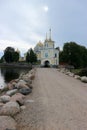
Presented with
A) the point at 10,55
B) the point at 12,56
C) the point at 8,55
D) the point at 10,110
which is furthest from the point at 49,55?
the point at 10,110

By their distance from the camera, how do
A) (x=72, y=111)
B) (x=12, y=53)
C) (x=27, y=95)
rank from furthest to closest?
1. (x=12, y=53)
2. (x=27, y=95)
3. (x=72, y=111)

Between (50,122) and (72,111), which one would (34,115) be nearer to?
(50,122)

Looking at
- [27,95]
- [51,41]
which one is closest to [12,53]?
[51,41]

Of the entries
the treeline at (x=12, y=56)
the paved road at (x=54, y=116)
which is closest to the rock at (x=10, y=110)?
the paved road at (x=54, y=116)

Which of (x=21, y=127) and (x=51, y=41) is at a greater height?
(x=51, y=41)

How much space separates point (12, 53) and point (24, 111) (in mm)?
95346

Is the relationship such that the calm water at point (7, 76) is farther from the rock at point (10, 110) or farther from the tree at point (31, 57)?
the tree at point (31, 57)

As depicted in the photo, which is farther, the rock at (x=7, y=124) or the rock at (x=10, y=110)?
the rock at (x=10, y=110)

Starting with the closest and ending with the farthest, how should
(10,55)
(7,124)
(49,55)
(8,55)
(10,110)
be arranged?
(7,124) < (10,110) < (49,55) < (8,55) < (10,55)

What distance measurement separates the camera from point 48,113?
306 inches

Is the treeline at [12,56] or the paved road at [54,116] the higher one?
the treeline at [12,56]

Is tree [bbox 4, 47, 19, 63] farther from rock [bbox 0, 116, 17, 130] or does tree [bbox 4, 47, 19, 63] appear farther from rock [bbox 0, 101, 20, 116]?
rock [bbox 0, 116, 17, 130]

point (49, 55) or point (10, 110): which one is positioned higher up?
point (49, 55)

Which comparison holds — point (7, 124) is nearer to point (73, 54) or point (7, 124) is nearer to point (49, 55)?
point (73, 54)
